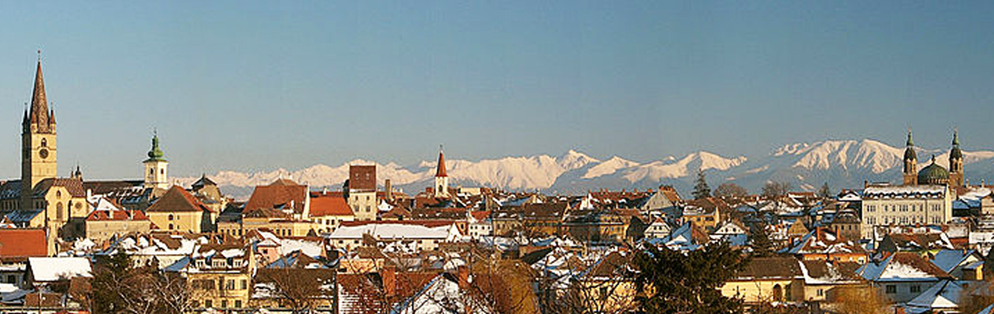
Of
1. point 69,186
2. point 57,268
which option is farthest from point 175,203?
point 57,268

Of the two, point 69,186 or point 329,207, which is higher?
point 69,186

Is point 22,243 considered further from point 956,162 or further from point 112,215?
point 956,162

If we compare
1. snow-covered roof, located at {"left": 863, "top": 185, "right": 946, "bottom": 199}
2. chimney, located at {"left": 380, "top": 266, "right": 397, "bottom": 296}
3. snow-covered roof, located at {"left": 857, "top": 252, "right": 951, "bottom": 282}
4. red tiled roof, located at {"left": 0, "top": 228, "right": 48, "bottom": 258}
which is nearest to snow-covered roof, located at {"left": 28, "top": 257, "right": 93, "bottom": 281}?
red tiled roof, located at {"left": 0, "top": 228, "right": 48, "bottom": 258}

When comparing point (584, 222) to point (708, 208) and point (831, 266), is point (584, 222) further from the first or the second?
point (831, 266)

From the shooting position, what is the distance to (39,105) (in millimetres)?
117000

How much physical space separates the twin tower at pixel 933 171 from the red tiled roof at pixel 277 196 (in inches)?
2207

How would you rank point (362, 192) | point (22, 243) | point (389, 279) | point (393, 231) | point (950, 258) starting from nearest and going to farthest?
point (389, 279)
point (950, 258)
point (22, 243)
point (393, 231)
point (362, 192)

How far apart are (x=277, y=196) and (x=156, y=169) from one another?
24439 millimetres

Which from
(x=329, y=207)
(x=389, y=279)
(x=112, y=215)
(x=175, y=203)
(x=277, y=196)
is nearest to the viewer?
(x=389, y=279)

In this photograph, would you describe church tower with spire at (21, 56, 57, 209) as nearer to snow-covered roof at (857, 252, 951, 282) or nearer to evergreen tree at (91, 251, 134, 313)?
evergreen tree at (91, 251, 134, 313)

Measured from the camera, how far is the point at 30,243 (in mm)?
67562

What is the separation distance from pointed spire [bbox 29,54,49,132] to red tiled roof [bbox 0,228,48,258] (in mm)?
50053

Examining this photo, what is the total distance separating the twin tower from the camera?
12731 centimetres

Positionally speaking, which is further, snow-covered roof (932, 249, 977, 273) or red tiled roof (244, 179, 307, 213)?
red tiled roof (244, 179, 307, 213)
